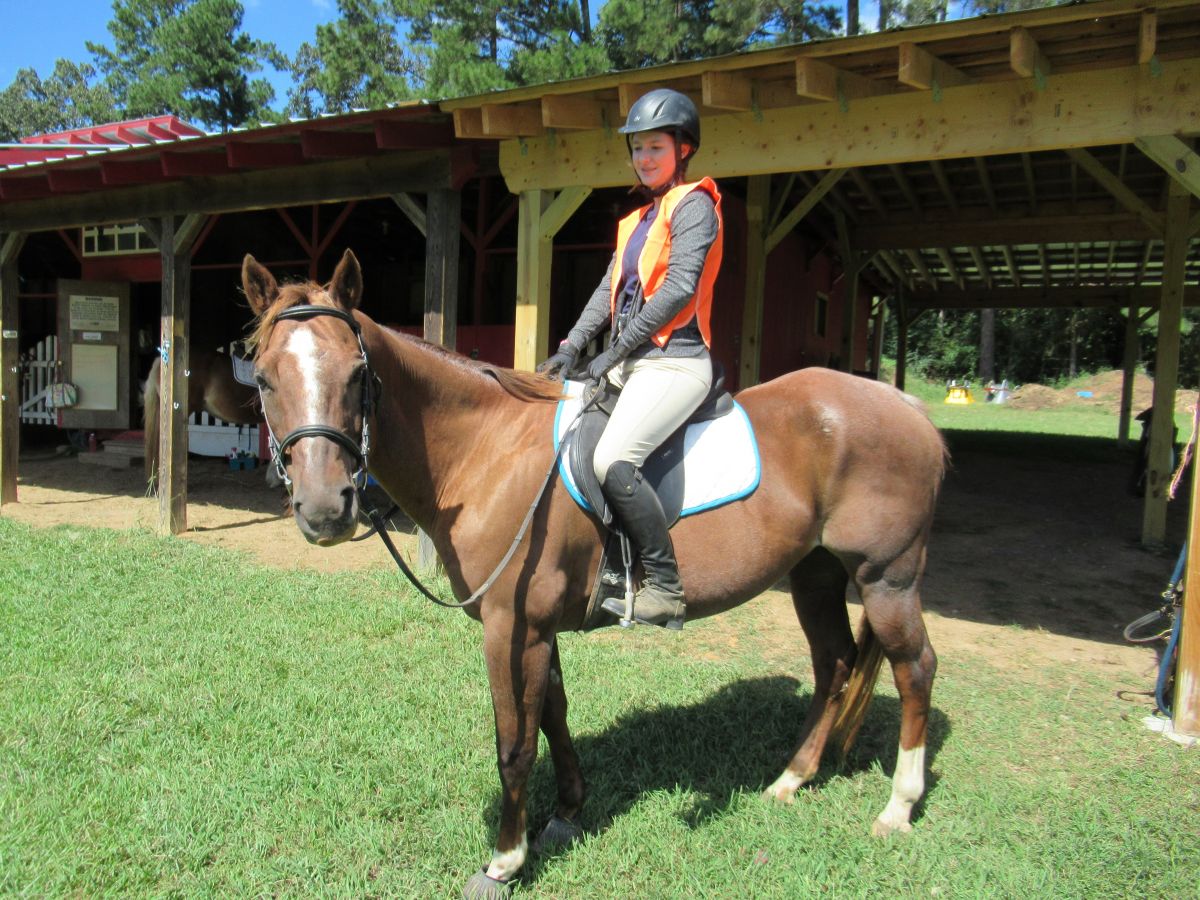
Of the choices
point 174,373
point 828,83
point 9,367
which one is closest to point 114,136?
point 9,367

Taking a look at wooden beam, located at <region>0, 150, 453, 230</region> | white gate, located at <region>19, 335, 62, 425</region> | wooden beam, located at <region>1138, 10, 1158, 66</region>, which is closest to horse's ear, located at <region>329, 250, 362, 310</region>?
wooden beam, located at <region>1138, 10, 1158, 66</region>

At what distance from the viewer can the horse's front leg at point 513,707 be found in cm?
→ 269

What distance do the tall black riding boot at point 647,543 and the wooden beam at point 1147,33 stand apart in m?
3.43

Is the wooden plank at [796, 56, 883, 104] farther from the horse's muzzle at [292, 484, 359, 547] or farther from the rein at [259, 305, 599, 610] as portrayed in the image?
the horse's muzzle at [292, 484, 359, 547]

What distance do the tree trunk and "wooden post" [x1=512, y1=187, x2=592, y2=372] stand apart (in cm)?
3399

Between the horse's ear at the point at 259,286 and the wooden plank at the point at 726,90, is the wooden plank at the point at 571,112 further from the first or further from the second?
the horse's ear at the point at 259,286

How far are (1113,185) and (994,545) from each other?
12.0 ft

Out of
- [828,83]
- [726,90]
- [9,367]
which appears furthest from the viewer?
[9,367]

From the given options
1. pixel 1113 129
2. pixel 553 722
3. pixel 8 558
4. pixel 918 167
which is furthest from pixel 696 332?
pixel 918 167

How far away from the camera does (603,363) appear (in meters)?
2.81

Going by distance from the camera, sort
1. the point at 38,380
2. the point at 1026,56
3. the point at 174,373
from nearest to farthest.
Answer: the point at 1026,56 < the point at 174,373 < the point at 38,380

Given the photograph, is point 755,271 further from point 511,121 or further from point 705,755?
point 705,755

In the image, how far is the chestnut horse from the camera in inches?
92.2

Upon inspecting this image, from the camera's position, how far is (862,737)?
395cm
